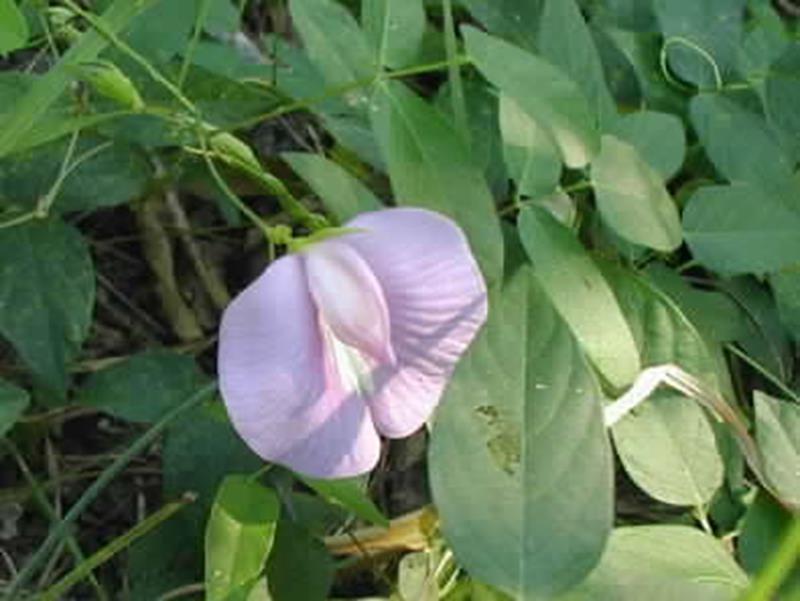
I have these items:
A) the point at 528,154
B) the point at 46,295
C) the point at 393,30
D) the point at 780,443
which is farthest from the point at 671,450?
the point at 46,295

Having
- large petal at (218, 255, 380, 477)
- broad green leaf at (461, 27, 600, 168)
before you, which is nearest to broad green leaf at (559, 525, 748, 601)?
large petal at (218, 255, 380, 477)

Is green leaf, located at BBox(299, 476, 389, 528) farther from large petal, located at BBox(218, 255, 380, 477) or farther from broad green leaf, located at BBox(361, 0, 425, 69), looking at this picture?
broad green leaf, located at BBox(361, 0, 425, 69)

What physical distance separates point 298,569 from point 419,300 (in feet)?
0.85

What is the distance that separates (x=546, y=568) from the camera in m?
0.73

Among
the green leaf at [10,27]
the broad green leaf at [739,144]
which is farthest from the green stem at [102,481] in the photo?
the broad green leaf at [739,144]

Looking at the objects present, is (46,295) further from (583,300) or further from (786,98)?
(786,98)

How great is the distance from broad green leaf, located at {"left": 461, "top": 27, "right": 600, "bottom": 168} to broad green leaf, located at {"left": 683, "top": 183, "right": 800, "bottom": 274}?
11 cm

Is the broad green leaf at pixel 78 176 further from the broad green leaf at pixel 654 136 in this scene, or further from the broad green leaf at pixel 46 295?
the broad green leaf at pixel 654 136

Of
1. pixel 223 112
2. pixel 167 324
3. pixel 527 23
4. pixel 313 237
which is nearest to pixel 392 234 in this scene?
pixel 313 237

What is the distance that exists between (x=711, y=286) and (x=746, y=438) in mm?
210

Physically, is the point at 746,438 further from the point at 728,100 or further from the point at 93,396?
the point at 93,396

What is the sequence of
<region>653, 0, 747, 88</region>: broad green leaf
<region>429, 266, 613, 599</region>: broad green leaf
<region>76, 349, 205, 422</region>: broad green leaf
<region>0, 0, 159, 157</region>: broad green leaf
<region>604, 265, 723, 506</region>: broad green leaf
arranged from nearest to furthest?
<region>429, 266, 613, 599</region>: broad green leaf
<region>0, 0, 159, 157</region>: broad green leaf
<region>604, 265, 723, 506</region>: broad green leaf
<region>76, 349, 205, 422</region>: broad green leaf
<region>653, 0, 747, 88</region>: broad green leaf

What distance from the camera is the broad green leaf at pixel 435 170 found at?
932mm

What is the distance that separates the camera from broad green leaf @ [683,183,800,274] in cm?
108
